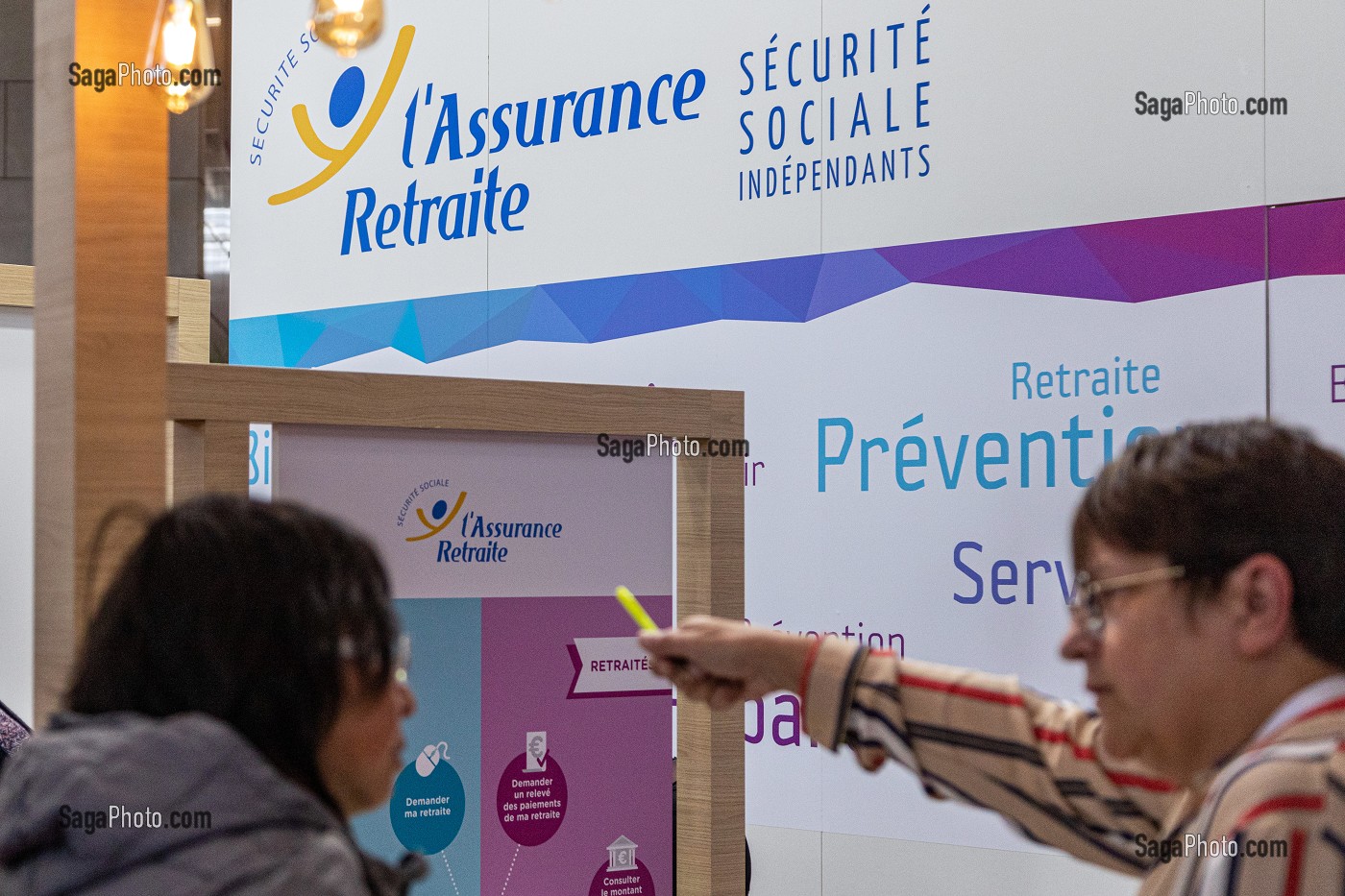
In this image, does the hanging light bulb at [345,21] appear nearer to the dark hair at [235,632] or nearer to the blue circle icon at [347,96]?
the dark hair at [235,632]

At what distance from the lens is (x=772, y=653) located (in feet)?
4.99

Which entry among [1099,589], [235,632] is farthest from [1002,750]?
[235,632]

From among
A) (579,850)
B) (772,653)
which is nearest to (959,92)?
(579,850)

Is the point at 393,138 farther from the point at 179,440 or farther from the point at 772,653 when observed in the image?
the point at 772,653

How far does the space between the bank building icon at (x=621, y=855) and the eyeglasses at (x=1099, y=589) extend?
1480mm

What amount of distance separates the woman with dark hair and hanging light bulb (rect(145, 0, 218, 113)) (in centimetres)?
69

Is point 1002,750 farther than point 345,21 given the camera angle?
No

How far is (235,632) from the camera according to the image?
3.43 ft

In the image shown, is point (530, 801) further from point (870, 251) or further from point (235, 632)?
point (870, 251)

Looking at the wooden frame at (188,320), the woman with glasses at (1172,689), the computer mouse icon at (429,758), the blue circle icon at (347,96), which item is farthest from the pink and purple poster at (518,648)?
the blue circle icon at (347,96)

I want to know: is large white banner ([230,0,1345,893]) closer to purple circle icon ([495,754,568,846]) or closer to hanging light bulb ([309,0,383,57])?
purple circle icon ([495,754,568,846])

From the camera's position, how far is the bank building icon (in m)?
2.62

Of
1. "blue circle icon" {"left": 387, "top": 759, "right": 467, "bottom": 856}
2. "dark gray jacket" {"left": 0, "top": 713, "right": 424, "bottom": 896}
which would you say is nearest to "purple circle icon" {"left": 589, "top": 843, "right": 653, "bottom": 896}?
"blue circle icon" {"left": 387, "top": 759, "right": 467, "bottom": 856}

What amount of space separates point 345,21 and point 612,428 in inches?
33.4
